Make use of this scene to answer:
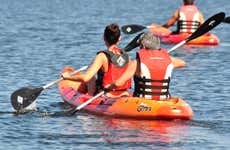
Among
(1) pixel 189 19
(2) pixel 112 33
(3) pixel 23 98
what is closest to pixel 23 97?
(3) pixel 23 98

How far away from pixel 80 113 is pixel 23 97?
110 cm

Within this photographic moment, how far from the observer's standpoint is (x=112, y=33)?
15.5 m

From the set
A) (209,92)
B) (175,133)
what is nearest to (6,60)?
(209,92)

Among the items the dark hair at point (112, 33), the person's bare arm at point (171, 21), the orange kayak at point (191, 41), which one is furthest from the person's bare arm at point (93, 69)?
the person's bare arm at point (171, 21)

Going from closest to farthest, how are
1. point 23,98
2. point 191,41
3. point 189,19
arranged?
1. point 23,98
2. point 189,19
3. point 191,41

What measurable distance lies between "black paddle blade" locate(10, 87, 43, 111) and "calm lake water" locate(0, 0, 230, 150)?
232mm

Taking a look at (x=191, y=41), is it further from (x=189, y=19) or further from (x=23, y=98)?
(x=23, y=98)

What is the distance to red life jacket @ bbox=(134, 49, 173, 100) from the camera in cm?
1534

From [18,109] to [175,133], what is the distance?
10.7ft

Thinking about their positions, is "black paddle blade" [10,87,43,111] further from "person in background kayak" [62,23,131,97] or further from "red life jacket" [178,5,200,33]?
"red life jacket" [178,5,200,33]

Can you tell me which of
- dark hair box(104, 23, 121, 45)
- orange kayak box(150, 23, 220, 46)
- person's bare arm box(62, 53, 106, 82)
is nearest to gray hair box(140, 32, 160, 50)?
dark hair box(104, 23, 121, 45)

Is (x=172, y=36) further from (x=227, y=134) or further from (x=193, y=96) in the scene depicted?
(x=227, y=134)

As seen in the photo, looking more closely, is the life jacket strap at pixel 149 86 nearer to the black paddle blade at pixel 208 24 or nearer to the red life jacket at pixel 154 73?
the red life jacket at pixel 154 73

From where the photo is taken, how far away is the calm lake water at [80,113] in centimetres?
1390
